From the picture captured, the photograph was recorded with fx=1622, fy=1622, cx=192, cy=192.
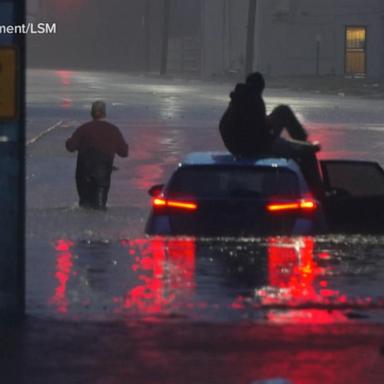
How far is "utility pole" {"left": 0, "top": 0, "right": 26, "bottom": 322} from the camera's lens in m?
10.4

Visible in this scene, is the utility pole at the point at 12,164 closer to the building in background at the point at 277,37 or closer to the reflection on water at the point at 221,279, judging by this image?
the reflection on water at the point at 221,279

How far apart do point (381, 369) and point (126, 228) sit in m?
11.6

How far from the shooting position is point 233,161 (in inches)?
593

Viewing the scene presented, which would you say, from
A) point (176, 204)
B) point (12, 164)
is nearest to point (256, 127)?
point (176, 204)

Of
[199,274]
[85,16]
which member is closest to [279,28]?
[85,16]

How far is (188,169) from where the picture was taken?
1520 cm

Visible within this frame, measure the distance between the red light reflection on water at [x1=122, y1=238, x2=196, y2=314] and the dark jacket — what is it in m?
2.28

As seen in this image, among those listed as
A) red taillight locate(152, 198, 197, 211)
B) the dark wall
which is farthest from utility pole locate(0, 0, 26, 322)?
the dark wall

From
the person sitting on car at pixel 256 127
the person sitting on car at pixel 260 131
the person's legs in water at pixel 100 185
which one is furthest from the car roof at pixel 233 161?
the person's legs in water at pixel 100 185

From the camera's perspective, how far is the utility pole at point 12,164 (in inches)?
408

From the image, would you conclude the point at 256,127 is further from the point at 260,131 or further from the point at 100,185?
the point at 100,185

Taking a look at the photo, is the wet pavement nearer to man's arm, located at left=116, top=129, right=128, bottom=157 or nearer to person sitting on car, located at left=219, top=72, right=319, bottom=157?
person sitting on car, located at left=219, top=72, right=319, bottom=157

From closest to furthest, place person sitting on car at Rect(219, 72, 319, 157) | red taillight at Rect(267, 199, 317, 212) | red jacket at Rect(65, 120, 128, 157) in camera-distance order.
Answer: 1. red taillight at Rect(267, 199, 317, 212)
2. person sitting on car at Rect(219, 72, 319, 157)
3. red jacket at Rect(65, 120, 128, 157)

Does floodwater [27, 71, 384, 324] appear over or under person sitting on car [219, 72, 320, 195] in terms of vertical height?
under
